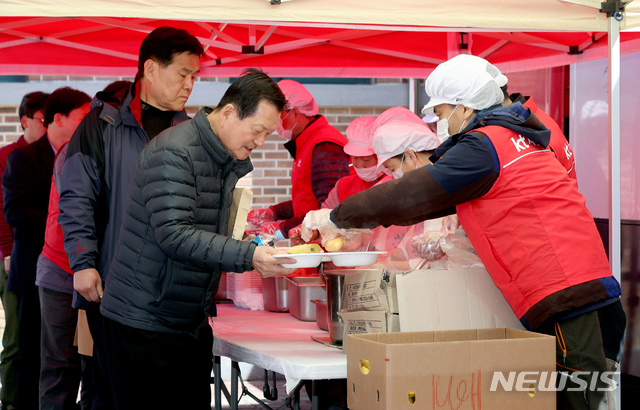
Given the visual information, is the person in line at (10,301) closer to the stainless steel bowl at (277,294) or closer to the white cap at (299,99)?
the white cap at (299,99)

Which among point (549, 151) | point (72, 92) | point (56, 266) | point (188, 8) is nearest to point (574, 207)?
point (549, 151)

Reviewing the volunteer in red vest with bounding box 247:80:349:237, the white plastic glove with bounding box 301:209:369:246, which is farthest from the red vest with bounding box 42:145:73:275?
the white plastic glove with bounding box 301:209:369:246

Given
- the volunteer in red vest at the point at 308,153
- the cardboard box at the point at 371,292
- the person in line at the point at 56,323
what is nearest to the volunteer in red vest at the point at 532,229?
the cardboard box at the point at 371,292

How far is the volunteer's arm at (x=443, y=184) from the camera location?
205 centimetres

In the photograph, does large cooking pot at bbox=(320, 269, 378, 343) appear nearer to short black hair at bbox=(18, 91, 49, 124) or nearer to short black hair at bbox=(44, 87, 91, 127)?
short black hair at bbox=(44, 87, 91, 127)

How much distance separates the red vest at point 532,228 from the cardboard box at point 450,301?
0.33 ft

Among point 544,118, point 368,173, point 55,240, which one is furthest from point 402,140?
point 55,240

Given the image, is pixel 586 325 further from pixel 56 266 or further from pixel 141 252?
pixel 56 266

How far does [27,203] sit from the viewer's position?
3.84m

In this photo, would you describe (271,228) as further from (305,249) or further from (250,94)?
(250,94)

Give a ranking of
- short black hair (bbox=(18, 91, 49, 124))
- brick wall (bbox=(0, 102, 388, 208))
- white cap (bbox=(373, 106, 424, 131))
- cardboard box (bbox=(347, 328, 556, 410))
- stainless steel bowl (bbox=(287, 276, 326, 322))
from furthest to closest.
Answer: brick wall (bbox=(0, 102, 388, 208)) → short black hair (bbox=(18, 91, 49, 124)) → white cap (bbox=(373, 106, 424, 131)) → stainless steel bowl (bbox=(287, 276, 326, 322)) → cardboard box (bbox=(347, 328, 556, 410))

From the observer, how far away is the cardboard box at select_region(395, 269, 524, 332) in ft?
6.93

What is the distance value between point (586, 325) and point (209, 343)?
1333mm

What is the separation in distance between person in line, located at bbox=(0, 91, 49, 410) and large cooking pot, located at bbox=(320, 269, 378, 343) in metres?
2.70
